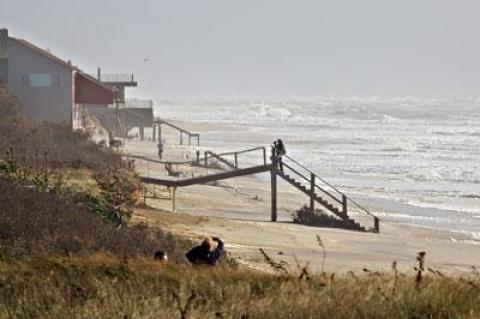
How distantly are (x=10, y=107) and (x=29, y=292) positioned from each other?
30.6 m

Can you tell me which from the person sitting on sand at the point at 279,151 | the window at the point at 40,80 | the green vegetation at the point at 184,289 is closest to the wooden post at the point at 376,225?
the person sitting on sand at the point at 279,151

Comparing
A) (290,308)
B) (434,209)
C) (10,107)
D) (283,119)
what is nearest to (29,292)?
(290,308)

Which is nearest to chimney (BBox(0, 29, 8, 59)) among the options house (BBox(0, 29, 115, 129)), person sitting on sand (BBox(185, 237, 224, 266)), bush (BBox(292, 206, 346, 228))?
house (BBox(0, 29, 115, 129))

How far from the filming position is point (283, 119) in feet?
396

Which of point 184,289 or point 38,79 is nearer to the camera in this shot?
point 184,289

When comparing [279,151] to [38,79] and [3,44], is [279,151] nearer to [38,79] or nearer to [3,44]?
[38,79]

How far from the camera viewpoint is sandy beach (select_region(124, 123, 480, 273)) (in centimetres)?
2070

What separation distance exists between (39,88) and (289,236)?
2436cm


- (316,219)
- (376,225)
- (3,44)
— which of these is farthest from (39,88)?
(376,225)

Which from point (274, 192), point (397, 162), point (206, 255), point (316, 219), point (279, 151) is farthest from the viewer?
point (397, 162)

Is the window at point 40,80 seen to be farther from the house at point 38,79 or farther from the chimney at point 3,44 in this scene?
the chimney at point 3,44

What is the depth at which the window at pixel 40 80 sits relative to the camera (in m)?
45.2

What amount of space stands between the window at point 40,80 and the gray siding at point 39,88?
0.05 metres

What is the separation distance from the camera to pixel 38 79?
148ft
